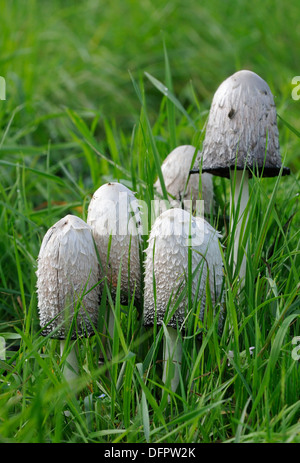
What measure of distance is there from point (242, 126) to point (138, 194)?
1.60 feet

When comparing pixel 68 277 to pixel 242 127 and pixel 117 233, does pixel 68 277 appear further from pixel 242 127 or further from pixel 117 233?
pixel 242 127

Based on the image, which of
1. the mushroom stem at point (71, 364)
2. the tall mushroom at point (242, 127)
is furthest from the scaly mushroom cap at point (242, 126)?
the mushroom stem at point (71, 364)

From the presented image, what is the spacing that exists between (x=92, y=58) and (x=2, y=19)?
772mm

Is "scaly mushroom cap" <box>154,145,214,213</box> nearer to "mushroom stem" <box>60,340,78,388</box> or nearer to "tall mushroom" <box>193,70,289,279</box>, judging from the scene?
"tall mushroom" <box>193,70,289,279</box>

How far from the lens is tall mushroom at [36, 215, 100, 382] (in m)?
1.71

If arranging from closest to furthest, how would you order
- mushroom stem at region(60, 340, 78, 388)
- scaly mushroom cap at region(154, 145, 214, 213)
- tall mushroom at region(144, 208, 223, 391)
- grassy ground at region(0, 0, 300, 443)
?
grassy ground at region(0, 0, 300, 443) < tall mushroom at region(144, 208, 223, 391) < mushroom stem at region(60, 340, 78, 388) < scaly mushroom cap at region(154, 145, 214, 213)

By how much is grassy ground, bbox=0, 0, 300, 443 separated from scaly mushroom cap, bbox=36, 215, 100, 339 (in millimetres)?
69

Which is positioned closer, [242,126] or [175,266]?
[175,266]

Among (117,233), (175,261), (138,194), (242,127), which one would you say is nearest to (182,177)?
(138,194)

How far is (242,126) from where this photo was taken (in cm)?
198

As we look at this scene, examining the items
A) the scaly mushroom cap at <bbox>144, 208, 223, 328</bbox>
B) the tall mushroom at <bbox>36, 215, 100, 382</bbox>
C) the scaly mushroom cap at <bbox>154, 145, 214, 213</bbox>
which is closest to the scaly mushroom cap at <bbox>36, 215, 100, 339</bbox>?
the tall mushroom at <bbox>36, 215, 100, 382</bbox>

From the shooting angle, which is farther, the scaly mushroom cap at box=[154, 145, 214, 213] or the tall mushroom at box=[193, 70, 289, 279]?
the scaly mushroom cap at box=[154, 145, 214, 213]

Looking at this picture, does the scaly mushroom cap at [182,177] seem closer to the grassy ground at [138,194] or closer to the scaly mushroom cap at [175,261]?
the grassy ground at [138,194]
